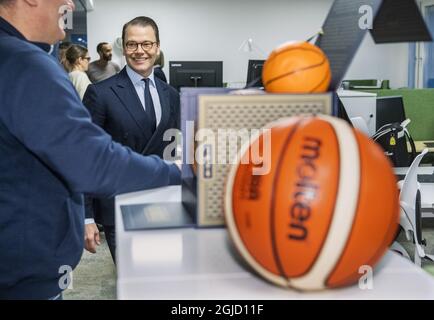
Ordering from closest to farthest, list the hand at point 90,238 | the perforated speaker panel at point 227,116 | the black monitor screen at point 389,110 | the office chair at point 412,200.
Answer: the perforated speaker panel at point 227,116, the hand at point 90,238, the office chair at point 412,200, the black monitor screen at point 389,110

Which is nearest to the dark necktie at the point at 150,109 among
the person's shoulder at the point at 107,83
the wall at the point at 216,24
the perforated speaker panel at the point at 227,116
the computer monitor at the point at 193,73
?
the person's shoulder at the point at 107,83

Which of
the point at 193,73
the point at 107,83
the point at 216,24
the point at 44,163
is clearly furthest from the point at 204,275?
the point at 216,24

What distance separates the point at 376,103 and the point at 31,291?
338 cm

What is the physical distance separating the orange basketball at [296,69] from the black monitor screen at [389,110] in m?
3.23

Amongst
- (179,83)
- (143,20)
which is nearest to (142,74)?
(143,20)

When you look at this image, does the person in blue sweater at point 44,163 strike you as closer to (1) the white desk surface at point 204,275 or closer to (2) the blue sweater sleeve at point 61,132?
(2) the blue sweater sleeve at point 61,132

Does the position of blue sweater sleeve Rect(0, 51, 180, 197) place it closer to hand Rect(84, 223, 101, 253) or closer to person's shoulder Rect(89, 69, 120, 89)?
hand Rect(84, 223, 101, 253)

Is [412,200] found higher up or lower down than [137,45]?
lower down

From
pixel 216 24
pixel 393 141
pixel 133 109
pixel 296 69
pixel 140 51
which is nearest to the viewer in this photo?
pixel 296 69

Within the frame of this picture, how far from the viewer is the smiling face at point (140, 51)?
2492 millimetres

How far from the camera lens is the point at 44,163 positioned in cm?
120

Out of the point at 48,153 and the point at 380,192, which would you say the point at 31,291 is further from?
the point at 380,192

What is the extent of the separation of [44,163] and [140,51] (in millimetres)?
1419

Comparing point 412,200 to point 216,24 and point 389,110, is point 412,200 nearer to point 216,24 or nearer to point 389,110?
point 389,110
